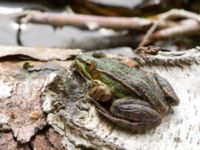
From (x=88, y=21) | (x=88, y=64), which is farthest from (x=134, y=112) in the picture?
(x=88, y=21)

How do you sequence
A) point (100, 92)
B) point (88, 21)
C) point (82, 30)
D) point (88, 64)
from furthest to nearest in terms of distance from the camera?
point (82, 30) < point (88, 21) < point (88, 64) < point (100, 92)

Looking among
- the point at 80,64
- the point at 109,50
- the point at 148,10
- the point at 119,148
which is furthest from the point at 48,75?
the point at 148,10

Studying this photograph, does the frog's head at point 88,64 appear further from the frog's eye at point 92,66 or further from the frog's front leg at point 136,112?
the frog's front leg at point 136,112

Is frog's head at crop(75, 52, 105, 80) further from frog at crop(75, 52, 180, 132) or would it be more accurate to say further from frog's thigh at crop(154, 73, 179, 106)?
frog's thigh at crop(154, 73, 179, 106)

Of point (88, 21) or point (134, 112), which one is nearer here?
point (134, 112)

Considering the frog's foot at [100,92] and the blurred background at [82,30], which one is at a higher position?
the frog's foot at [100,92]

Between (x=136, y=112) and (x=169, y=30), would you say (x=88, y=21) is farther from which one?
(x=136, y=112)

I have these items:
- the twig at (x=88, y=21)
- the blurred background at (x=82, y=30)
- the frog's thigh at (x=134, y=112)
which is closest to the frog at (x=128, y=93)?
the frog's thigh at (x=134, y=112)

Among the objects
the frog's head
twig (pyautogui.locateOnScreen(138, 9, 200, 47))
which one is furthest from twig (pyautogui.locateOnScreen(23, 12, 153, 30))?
the frog's head
